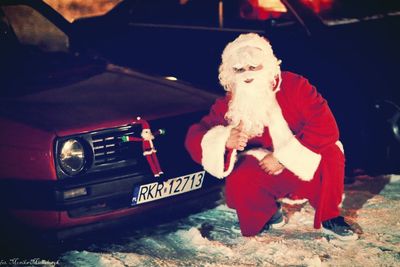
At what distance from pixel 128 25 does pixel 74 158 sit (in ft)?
9.70

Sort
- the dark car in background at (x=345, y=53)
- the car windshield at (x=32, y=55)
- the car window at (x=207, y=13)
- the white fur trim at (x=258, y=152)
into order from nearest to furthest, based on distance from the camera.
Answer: the white fur trim at (x=258, y=152), the car windshield at (x=32, y=55), the dark car in background at (x=345, y=53), the car window at (x=207, y=13)

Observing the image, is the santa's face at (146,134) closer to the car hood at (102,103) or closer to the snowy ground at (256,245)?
the car hood at (102,103)

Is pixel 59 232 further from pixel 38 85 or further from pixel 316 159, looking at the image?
pixel 316 159

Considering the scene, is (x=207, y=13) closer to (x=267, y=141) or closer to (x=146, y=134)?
(x=267, y=141)

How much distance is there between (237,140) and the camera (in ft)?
11.6

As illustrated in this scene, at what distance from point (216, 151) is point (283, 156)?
43 centimetres

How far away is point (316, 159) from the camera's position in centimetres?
343

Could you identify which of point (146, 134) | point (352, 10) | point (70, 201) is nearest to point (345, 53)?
point (352, 10)

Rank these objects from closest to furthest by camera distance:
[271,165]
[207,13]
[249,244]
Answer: [271,165]
[249,244]
[207,13]

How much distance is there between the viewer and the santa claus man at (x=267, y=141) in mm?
3436

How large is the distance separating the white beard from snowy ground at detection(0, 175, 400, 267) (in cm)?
76

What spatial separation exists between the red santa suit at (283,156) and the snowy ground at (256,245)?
0.57ft

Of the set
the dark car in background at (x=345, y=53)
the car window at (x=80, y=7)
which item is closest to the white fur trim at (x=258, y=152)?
the dark car in background at (x=345, y=53)

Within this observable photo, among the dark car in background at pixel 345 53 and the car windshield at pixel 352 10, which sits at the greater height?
the car windshield at pixel 352 10
